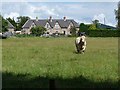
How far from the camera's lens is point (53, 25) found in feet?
458

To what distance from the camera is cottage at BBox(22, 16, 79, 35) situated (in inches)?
5448

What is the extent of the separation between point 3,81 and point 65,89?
8.01 feet

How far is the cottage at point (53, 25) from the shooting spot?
138375mm

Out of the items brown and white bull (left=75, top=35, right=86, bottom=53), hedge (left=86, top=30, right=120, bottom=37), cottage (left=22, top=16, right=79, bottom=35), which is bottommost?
brown and white bull (left=75, top=35, right=86, bottom=53)

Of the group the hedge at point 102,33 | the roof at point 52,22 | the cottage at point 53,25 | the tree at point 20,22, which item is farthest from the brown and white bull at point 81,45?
the tree at point 20,22

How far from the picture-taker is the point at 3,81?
1168 cm

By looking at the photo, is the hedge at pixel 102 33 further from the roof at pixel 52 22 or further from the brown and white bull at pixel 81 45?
the brown and white bull at pixel 81 45

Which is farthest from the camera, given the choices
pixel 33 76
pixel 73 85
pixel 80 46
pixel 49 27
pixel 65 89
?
pixel 49 27

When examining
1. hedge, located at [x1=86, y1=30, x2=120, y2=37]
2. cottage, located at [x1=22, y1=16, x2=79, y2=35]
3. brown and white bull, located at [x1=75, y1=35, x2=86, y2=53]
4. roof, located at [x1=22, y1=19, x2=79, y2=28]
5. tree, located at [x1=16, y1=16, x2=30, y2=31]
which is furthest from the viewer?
tree, located at [x1=16, y1=16, x2=30, y2=31]

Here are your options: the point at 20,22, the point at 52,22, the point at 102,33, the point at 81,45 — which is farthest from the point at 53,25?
the point at 81,45

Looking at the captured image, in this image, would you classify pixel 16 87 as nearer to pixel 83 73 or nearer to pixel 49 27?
pixel 83 73

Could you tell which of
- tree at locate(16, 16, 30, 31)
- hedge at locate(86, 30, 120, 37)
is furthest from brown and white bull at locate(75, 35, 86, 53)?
tree at locate(16, 16, 30, 31)

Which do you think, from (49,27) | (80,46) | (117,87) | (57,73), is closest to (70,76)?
(57,73)

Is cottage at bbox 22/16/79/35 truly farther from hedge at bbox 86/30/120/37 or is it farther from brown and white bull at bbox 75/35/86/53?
brown and white bull at bbox 75/35/86/53
